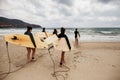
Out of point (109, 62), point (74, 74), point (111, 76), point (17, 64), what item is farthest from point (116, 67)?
point (17, 64)

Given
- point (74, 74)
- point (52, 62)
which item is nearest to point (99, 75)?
point (74, 74)

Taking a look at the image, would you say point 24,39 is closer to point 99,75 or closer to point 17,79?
point 17,79

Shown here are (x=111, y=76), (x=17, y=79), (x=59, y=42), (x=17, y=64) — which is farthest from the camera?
(x=17, y=64)

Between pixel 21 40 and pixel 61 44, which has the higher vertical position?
pixel 21 40

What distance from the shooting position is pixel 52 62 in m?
7.23

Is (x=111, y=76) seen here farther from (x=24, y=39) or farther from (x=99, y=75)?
(x=24, y=39)

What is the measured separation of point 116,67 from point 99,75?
1.28 m

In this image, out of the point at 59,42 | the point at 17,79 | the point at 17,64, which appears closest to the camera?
the point at 17,79

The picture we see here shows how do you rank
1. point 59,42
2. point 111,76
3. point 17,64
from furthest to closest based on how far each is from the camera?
point 17,64 → point 59,42 → point 111,76

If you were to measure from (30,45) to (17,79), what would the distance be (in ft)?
5.35

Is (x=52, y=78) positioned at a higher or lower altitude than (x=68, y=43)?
lower

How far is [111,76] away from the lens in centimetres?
565

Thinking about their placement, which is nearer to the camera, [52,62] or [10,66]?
[10,66]

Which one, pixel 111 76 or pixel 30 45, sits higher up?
pixel 30 45
